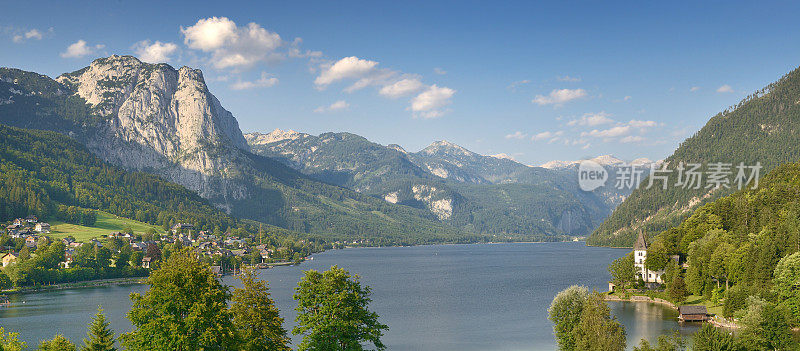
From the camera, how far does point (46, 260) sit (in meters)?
134

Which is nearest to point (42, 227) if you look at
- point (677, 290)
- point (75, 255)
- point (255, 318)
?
point (75, 255)

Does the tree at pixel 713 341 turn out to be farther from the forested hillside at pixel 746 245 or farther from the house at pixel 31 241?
the house at pixel 31 241

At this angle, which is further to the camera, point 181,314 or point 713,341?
point 713,341

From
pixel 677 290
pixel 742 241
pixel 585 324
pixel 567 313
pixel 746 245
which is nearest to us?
pixel 585 324

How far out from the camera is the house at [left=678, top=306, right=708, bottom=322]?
257ft

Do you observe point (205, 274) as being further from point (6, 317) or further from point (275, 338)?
point (6, 317)

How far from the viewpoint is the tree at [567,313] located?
189 feet

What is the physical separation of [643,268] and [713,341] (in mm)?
67242

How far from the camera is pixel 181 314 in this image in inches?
1336

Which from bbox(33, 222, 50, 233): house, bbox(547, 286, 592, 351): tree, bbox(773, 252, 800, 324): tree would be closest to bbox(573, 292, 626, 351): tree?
bbox(547, 286, 592, 351): tree

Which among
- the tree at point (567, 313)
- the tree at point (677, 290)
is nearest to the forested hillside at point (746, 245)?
the tree at point (677, 290)

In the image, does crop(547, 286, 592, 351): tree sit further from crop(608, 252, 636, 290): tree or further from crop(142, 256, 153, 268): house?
crop(142, 256, 153, 268): house

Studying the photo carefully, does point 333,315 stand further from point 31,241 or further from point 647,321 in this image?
point 31,241

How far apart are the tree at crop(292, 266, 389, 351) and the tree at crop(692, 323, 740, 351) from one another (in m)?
27.0
